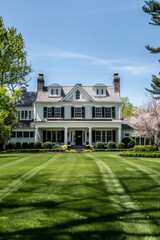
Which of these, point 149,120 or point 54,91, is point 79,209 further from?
A: point 54,91

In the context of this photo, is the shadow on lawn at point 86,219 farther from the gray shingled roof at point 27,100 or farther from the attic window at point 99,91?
the gray shingled roof at point 27,100

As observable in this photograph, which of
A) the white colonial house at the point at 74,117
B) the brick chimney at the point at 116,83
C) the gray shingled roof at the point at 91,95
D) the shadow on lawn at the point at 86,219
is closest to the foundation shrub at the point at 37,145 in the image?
the white colonial house at the point at 74,117

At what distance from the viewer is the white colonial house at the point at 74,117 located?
4394 cm

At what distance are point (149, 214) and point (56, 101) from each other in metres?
39.5

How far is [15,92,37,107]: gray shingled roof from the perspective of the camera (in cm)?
4825

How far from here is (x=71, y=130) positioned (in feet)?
150

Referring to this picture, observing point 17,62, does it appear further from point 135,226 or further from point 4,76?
point 135,226

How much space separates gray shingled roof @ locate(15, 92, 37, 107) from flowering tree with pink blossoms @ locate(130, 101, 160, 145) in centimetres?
1592

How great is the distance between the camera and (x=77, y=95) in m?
44.9

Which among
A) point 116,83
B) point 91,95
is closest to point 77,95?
point 91,95

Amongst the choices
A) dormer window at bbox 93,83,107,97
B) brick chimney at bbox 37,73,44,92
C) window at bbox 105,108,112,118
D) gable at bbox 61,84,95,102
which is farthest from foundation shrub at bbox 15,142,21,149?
dormer window at bbox 93,83,107,97

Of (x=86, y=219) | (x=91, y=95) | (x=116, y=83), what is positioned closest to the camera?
(x=86, y=219)

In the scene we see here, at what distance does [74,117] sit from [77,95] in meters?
3.04

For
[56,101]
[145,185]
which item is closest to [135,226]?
[145,185]
